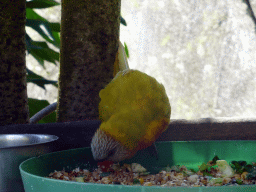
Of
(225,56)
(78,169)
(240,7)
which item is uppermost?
(240,7)

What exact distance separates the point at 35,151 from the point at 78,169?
0.38 feet

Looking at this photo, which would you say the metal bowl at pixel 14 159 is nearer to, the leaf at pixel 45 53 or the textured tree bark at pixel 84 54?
the textured tree bark at pixel 84 54

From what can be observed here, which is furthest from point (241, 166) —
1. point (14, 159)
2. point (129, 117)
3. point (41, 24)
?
point (41, 24)

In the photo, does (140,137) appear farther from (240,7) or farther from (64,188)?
(240,7)

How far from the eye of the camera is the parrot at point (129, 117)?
0.74 metres

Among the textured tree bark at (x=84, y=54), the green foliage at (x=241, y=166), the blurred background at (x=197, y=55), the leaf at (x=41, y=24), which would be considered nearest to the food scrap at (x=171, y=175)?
the green foliage at (x=241, y=166)

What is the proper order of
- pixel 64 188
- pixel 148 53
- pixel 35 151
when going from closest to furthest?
pixel 64 188
pixel 35 151
pixel 148 53

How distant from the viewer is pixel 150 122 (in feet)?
2.50

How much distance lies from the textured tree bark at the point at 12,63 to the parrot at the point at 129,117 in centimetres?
20

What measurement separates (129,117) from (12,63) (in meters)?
0.31

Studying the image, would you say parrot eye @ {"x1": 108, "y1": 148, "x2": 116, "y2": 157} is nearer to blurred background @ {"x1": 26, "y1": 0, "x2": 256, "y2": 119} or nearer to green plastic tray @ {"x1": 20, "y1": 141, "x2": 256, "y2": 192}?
green plastic tray @ {"x1": 20, "y1": 141, "x2": 256, "y2": 192}

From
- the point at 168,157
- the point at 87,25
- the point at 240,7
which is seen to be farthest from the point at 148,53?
the point at 168,157

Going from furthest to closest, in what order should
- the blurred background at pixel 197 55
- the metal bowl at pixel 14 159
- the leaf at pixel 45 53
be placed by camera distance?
the blurred background at pixel 197 55 < the leaf at pixel 45 53 < the metal bowl at pixel 14 159

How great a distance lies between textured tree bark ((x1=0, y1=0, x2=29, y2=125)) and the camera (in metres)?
0.81
